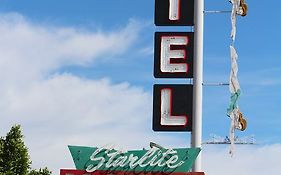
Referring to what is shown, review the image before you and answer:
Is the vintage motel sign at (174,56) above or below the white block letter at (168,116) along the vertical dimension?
above

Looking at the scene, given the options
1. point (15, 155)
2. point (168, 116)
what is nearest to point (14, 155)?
point (15, 155)

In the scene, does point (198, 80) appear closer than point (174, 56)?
Yes

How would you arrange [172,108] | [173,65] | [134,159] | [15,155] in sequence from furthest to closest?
[15,155]
[173,65]
[172,108]
[134,159]

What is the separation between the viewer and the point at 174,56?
36.2 meters

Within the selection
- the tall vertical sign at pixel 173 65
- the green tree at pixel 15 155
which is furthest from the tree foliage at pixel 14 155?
the tall vertical sign at pixel 173 65

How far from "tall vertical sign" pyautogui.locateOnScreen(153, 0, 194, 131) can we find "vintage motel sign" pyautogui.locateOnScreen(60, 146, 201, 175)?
313 centimetres

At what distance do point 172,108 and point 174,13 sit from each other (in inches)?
186

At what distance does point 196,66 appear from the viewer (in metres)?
35.7

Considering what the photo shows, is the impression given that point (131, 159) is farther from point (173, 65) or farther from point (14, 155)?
point (14, 155)

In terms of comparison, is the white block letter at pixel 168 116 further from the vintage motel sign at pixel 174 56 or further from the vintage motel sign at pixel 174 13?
the vintage motel sign at pixel 174 13

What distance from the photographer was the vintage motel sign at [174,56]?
36.0m

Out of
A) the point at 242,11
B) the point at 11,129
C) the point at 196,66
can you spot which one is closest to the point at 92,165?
the point at 196,66

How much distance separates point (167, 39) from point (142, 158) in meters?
6.87

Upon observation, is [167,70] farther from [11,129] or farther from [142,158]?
[11,129]
